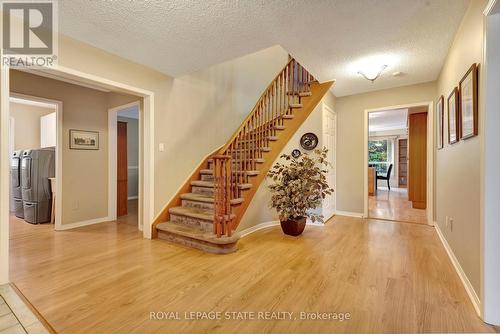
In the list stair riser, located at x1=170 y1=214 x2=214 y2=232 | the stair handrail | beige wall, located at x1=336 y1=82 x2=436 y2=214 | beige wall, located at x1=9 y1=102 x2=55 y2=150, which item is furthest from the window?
beige wall, located at x1=9 y1=102 x2=55 y2=150

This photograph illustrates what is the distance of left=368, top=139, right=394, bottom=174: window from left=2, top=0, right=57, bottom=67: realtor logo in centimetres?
1114

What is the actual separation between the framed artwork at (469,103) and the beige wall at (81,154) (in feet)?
16.2

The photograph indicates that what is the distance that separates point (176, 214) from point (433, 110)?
14.4 feet

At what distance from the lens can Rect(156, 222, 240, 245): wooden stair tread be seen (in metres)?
2.69

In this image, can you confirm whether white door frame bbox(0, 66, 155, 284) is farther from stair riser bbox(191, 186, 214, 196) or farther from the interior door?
the interior door

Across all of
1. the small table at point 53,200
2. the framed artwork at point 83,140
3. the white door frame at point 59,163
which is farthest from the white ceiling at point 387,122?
the small table at point 53,200

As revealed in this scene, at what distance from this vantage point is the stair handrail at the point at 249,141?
2779 millimetres

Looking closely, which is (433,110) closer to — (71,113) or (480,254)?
(480,254)

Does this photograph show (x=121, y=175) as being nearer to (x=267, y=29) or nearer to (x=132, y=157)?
(x=132, y=157)

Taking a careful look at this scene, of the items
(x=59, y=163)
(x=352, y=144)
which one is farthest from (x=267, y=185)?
(x=59, y=163)

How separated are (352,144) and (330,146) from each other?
557mm

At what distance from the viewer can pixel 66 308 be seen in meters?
1.70

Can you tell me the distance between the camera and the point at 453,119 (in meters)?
2.44

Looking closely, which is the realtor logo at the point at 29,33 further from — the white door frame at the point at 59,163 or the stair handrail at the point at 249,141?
the stair handrail at the point at 249,141
